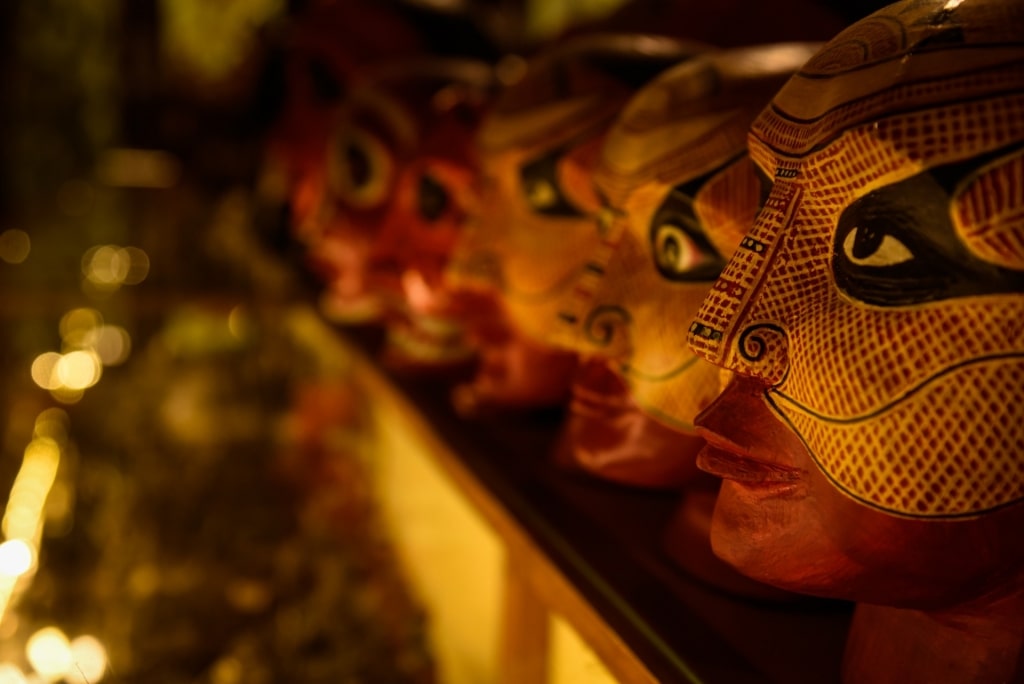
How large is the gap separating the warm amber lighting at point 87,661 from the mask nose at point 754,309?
0.93 m

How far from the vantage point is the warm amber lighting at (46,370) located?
2797mm

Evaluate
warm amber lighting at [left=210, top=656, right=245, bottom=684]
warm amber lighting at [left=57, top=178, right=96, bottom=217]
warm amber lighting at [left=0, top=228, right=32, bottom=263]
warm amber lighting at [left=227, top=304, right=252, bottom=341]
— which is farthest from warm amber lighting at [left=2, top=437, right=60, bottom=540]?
warm amber lighting at [left=57, top=178, right=96, bottom=217]

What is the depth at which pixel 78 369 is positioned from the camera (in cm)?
287

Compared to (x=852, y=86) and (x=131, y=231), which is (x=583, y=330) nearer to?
(x=852, y=86)

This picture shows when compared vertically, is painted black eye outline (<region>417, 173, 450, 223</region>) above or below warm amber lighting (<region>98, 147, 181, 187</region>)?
above

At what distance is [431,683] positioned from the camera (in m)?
1.32

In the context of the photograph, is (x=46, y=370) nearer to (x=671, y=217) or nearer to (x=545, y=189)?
(x=545, y=189)

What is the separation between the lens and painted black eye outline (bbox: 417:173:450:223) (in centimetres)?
122

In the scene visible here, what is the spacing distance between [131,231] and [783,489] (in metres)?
3.28

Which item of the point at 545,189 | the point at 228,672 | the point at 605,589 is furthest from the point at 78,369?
the point at 605,589

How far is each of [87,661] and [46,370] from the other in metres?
1.70

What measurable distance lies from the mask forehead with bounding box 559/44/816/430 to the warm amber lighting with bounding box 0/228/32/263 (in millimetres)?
2864

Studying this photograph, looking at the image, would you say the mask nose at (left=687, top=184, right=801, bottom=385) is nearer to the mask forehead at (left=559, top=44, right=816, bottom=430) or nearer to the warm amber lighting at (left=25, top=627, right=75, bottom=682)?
the mask forehead at (left=559, top=44, right=816, bottom=430)

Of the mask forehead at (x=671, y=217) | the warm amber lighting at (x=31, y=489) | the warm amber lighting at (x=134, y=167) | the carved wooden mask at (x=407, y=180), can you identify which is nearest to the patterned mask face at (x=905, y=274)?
the mask forehead at (x=671, y=217)
